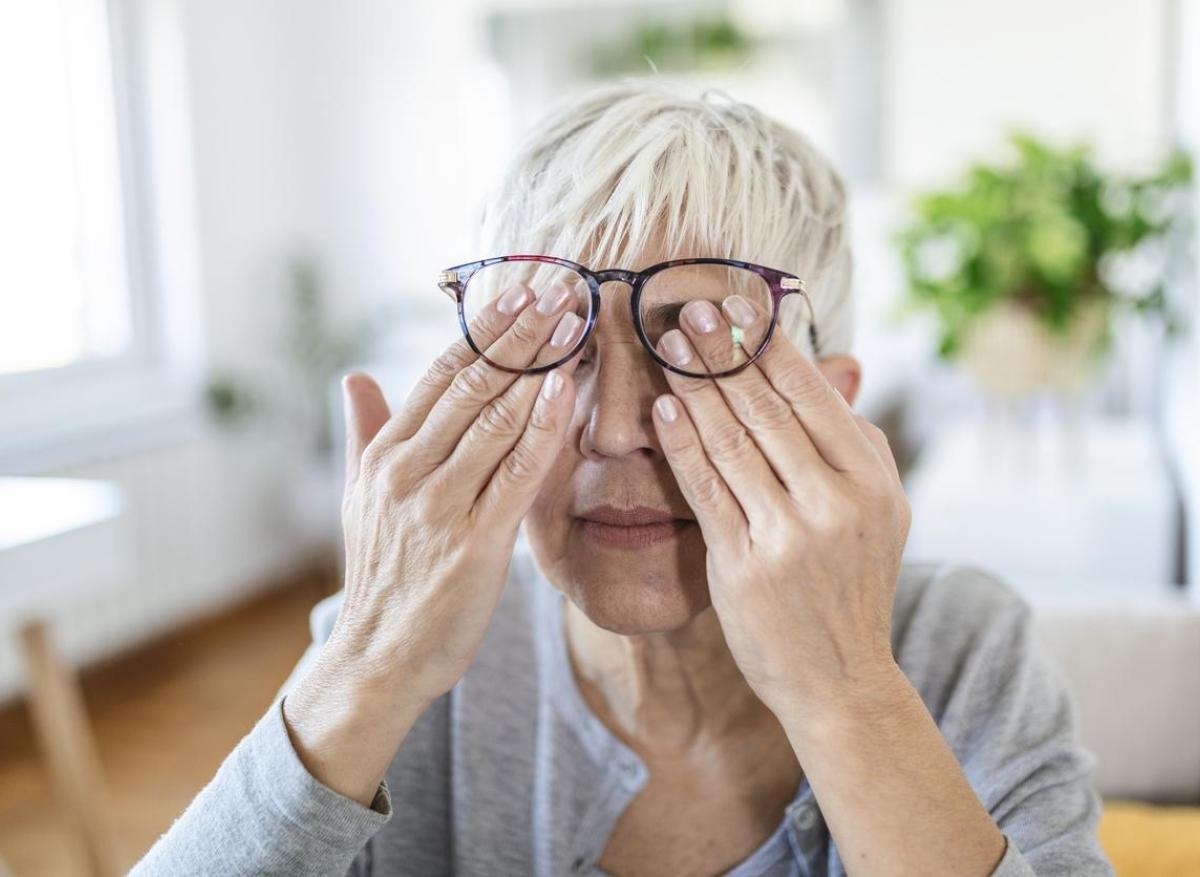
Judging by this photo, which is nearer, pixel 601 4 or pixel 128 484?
pixel 128 484

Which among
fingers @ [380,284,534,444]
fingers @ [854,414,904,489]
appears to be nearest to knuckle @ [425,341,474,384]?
fingers @ [380,284,534,444]

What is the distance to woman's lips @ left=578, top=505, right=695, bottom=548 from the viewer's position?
3.26ft

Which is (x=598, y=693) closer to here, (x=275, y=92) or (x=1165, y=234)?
(x=1165, y=234)

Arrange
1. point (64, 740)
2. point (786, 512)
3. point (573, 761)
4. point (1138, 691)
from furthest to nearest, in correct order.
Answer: point (64, 740), point (1138, 691), point (573, 761), point (786, 512)

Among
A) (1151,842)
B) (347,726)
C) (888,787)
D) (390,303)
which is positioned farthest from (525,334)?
(390,303)

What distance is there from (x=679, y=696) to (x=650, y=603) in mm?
200

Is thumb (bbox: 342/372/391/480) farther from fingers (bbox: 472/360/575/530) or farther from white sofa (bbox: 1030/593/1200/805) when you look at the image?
white sofa (bbox: 1030/593/1200/805)

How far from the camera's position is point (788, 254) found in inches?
41.7

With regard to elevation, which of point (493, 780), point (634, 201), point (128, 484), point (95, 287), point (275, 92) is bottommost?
point (128, 484)

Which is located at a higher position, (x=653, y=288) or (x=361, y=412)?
(x=653, y=288)

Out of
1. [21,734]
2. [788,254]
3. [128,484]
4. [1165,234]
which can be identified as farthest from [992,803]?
[128,484]

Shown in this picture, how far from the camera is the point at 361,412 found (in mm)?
1015

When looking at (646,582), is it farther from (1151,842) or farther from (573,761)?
(1151,842)

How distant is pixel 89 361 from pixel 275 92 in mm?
1367
